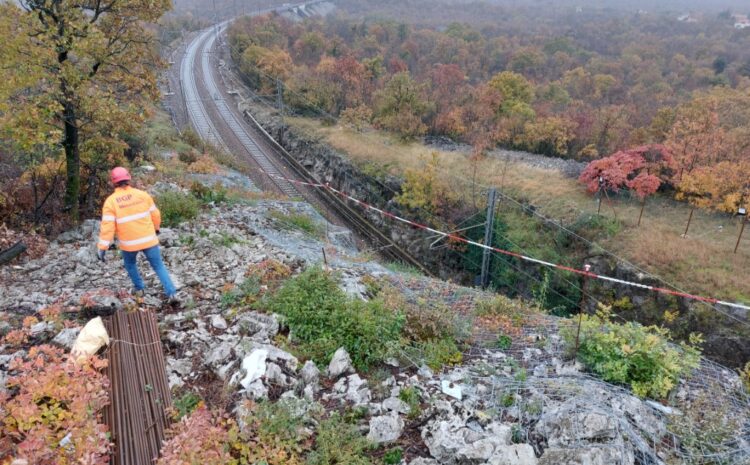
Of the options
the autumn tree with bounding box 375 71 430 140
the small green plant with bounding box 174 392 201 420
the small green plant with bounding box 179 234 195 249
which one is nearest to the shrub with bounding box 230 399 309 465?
the small green plant with bounding box 174 392 201 420

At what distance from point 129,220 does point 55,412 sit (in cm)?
257

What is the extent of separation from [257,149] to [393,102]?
8.91 m

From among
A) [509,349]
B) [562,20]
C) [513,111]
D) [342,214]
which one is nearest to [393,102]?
[513,111]

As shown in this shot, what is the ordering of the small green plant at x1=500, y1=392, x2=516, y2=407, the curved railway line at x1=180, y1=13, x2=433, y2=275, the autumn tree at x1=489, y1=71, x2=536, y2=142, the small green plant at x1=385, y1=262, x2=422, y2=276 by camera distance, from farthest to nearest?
the autumn tree at x1=489, y1=71, x2=536, y2=142 → the curved railway line at x1=180, y1=13, x2=433, y2=275 → the small green plant at x1=385, y1=262, x2=422, y2=276 → the small green plant at x1=500, y1=392, x2=516, y2=407

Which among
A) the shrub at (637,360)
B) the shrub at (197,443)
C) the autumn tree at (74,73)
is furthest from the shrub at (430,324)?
the autumn tree at (74,73)

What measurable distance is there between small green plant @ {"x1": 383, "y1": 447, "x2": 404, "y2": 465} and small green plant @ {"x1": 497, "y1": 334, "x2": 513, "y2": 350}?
98.2 inches

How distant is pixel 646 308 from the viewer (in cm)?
1295

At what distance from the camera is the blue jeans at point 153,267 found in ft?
20.0

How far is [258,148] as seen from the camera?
26.4 meters

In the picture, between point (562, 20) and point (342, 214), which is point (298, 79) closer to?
point (342, 214)

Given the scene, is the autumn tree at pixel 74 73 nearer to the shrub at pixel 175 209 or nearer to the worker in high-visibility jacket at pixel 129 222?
the shrub at pixel 175 209

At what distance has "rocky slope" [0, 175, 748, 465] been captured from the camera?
4383mm

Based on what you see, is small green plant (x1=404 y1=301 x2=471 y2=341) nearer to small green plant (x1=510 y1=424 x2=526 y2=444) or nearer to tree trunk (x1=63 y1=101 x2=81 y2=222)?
small green plant (x1=510 y1=424 x2=526 y2=444)

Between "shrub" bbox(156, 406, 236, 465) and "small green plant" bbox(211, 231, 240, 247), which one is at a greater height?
"shrub" bbox(156, 406, 236, 465)
